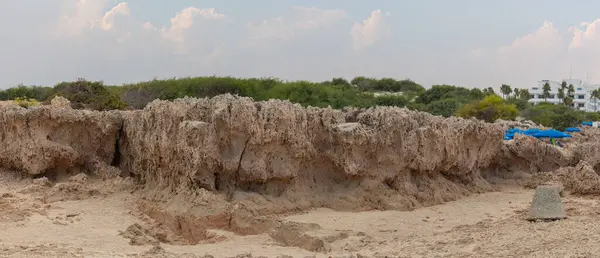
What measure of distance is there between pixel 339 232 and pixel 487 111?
98.0 feet

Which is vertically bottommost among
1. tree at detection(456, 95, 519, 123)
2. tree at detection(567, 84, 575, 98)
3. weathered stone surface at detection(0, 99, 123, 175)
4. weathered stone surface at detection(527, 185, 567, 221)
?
weathered stone surface at detection(527, 185, 567, 221)

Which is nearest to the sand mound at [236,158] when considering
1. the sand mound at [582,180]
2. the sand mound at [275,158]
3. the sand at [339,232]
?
the sand mound at [275,158]

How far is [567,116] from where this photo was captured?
129ft

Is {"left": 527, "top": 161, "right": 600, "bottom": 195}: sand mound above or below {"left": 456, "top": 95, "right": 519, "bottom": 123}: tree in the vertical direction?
below

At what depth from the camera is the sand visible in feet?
22.3

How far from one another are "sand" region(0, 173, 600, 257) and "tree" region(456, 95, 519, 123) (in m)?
26.1

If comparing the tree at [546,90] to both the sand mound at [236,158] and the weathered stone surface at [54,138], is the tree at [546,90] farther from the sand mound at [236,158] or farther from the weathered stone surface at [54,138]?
the weathered stone surface at [54,138]

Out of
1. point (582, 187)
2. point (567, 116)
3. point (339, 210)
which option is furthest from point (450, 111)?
point (339, 210)

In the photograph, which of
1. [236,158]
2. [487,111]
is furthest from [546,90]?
[236,158]

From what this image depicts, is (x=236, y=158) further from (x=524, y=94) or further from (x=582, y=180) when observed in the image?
(x=524, y=94)

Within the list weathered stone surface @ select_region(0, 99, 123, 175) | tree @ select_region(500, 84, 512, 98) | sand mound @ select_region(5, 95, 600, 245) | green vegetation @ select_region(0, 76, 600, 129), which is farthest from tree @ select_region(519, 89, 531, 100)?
weathered stone surface @ select_region(0, 99, 123, 175)

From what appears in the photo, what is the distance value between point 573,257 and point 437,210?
3896mm

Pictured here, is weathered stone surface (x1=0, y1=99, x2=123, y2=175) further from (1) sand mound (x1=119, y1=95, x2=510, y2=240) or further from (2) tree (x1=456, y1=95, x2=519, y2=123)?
(2) tree (x1=456, y1=95, x2=519, y2=123)

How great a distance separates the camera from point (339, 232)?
7996 mm
